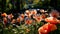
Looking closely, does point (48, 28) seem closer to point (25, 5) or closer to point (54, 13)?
point (54, 13)

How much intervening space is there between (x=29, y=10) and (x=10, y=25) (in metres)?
0.19

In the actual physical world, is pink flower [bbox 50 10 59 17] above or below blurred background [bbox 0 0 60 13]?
below

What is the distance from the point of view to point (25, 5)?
1.26 meters

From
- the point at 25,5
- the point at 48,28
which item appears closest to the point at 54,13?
the point at 48,28

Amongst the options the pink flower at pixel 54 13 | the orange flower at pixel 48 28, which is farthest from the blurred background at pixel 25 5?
the orange flower at pixel 48 28

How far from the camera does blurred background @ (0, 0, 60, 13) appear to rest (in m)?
1.18

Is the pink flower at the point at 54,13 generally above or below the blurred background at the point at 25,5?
below

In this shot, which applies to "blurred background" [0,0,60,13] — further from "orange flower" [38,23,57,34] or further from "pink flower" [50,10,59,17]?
"orange flower" [38,23,57,34]

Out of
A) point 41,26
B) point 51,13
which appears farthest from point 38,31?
point 51,13

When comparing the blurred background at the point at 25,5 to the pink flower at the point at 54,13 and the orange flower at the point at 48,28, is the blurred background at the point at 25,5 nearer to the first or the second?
the pink flower at the point at 54,13

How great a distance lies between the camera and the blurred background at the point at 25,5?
118cm

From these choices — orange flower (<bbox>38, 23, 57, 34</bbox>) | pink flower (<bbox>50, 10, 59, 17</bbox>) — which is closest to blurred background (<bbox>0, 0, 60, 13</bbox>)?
pink flower (<bbox>50, 10, 59, 17</bbox>)

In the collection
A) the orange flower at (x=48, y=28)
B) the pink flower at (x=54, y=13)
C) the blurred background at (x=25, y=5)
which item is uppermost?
the blurred background at (x=25, y=5)

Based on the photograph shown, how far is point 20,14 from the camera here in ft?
4.17
